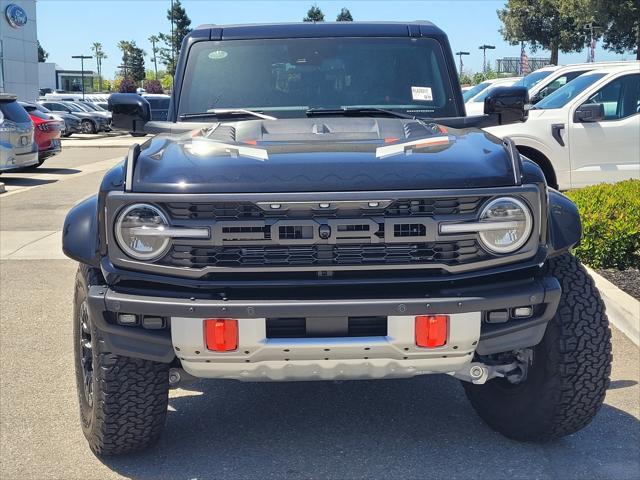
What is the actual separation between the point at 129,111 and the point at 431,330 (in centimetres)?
260

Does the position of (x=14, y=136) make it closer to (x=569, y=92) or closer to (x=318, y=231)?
(x=569, y=92)

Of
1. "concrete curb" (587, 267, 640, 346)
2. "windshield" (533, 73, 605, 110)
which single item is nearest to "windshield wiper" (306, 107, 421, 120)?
"concrete curb" (587, 267, 640, 346)

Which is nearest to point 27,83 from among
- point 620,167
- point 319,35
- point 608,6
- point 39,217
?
point 608,6

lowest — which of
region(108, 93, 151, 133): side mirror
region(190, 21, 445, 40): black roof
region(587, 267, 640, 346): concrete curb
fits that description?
region(587, 267, 640, 346): concrete curb

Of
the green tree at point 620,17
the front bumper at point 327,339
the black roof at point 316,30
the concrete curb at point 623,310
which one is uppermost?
the green tree at point 620,17

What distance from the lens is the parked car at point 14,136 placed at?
15898 millimetres

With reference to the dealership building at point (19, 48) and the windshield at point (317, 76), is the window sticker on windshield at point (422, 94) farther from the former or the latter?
the dealership building at point (19, 48)

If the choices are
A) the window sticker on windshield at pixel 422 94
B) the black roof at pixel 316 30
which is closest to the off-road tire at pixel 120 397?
the black roof at pixel 316 30

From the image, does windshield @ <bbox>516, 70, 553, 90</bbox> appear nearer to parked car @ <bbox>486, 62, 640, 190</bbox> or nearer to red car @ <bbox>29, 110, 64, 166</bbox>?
parked car @ <bbox>486, 62, 640, 190</bbox>

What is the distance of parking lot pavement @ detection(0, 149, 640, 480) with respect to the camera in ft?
12.2

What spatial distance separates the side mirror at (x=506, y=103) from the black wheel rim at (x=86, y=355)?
2.49m

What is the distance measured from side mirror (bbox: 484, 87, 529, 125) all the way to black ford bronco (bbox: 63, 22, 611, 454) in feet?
4.06

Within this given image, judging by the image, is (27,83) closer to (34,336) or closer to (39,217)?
(39,217)

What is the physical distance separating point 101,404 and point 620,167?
27.6ft
